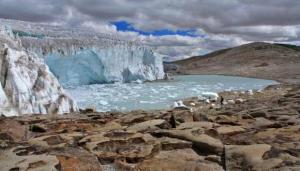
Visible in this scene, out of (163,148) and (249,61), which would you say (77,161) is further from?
(249,61)

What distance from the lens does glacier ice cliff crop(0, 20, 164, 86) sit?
31234 millimetres

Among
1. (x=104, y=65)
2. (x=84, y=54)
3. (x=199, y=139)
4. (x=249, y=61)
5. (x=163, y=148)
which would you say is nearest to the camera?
(x=163, y=148)

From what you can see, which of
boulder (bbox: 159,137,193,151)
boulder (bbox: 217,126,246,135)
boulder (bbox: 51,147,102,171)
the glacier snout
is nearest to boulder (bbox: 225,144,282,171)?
boulder (bbox: 159,137,193,151)

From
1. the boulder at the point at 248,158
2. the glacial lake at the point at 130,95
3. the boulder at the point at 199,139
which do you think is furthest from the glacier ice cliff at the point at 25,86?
the boulder at the point at 248,158

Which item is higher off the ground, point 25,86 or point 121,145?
point 25,86

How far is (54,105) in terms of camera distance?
14.1 meters

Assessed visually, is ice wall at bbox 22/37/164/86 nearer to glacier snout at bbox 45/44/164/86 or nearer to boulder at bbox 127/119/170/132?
glacier snout at bbox 45/44/164/86

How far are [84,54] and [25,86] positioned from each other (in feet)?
67.6

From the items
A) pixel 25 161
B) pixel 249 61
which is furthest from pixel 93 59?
pixel 249 61

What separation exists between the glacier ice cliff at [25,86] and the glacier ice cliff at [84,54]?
47.1 feet

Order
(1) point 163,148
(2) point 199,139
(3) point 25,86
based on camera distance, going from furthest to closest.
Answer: (3) point 25,86 → (2) point 199,139 → (1) point 163,148

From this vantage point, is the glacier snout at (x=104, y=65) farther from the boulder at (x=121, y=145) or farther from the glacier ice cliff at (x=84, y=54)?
the boulder at (x=121, y=145)

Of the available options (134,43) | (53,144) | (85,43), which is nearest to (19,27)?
(85,43)

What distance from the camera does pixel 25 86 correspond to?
525 inches
